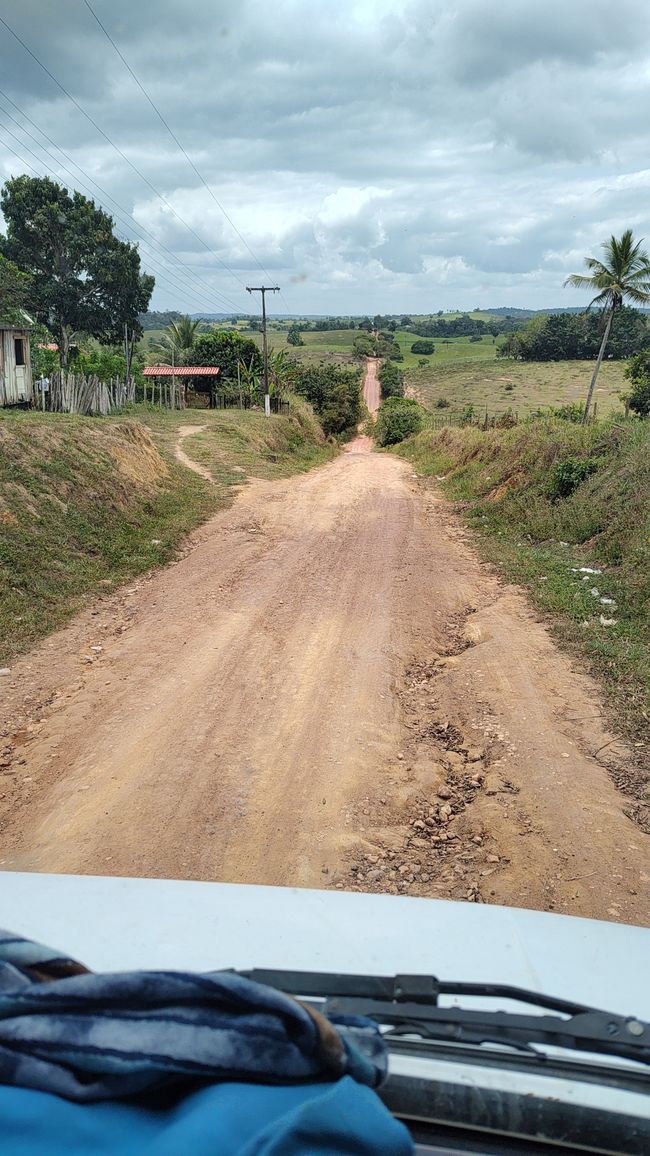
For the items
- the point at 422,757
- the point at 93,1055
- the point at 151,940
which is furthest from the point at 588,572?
the point at 93,1055

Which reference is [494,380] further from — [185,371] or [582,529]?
[582,529]

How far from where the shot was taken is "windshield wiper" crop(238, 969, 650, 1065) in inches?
55.4

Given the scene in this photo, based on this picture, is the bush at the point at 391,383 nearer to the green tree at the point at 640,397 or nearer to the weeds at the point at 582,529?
the green tree at the point at 640,397

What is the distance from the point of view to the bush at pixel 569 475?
13.0 m

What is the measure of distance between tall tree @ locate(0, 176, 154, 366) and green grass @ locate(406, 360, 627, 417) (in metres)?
22.9

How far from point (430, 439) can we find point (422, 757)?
2468cm

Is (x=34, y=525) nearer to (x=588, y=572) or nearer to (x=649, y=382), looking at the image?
(x=588, y=572)

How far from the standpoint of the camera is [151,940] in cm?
188

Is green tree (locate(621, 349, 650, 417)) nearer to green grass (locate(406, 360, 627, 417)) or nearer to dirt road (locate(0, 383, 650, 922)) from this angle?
green grass (locate(406, 360, 627, 417))

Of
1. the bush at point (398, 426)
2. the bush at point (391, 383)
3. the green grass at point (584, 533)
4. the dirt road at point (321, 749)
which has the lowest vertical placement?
the dirt road at point (321, 749)

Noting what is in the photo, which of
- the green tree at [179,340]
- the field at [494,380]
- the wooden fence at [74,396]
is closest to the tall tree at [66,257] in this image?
the green tree at [179,340]

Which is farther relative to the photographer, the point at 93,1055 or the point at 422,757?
the point at 422,757

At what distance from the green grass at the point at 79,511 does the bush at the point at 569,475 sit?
6194mm

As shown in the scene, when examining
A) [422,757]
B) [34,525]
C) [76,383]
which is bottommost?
[422,757]
